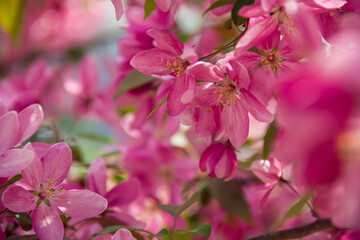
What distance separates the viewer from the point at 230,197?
0.62 metres

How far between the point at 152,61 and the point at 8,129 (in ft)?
0.57

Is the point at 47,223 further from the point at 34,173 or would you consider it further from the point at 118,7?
the point at 118,7

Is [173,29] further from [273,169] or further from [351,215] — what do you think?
[351,215]

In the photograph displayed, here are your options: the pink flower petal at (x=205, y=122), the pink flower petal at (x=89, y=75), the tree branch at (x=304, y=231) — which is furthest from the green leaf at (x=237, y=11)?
the pink flower petal at (x=89, y=75)

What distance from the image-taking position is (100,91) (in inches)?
40.4

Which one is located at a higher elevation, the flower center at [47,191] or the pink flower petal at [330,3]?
the pink flower petal at [330,3]

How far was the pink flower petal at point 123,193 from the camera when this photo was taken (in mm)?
579

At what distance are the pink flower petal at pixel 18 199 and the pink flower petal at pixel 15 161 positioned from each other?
0.07ft

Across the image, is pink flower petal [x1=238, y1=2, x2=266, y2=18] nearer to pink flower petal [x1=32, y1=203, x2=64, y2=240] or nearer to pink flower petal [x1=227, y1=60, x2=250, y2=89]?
pink flower petal [x1=227, y1=60, x2=250, y2=89]

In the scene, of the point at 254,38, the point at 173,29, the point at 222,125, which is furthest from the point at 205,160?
the point at 173,29

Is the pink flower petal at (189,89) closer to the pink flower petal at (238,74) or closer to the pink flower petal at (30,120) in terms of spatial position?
the pink flower petal at (238,74)

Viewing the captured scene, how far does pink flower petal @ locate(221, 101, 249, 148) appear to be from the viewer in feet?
1.55

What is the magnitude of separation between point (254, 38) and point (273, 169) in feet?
0.62

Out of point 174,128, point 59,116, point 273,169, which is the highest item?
point 273,169
